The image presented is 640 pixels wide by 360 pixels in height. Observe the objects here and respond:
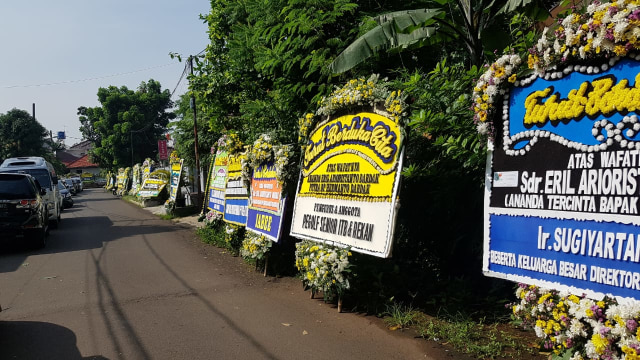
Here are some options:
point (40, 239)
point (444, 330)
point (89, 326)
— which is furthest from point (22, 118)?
point (444, 330)

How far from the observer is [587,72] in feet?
12.1

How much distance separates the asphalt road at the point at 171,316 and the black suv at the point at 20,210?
45.8 inches

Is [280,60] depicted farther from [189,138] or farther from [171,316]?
[189,138]

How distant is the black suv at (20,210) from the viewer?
11.6 metres

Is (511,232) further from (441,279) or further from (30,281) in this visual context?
(30,281)

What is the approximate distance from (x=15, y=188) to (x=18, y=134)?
3944 cm

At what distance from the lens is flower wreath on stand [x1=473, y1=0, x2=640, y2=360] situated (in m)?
3.24

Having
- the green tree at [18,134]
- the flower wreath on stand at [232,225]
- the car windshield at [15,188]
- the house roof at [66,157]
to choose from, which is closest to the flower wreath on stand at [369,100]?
the flower wreath on stand at [232,225]

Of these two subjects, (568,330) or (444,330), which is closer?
(568,330)

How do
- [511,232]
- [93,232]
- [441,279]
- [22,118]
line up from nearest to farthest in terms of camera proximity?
[511,232] < [441,279] < [93,232] < [22,118]

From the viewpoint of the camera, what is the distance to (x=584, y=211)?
367 centimetres

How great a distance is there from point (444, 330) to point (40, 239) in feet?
36.2

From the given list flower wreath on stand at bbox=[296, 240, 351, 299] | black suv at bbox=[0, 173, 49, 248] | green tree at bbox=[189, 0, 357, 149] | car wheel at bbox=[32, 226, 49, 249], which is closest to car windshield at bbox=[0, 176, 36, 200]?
black suv at bbox=[0, 173, 49, 248]

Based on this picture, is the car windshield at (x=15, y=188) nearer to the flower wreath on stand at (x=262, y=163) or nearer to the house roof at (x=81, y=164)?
the flower wreath on stand at (x=262, y=163)
